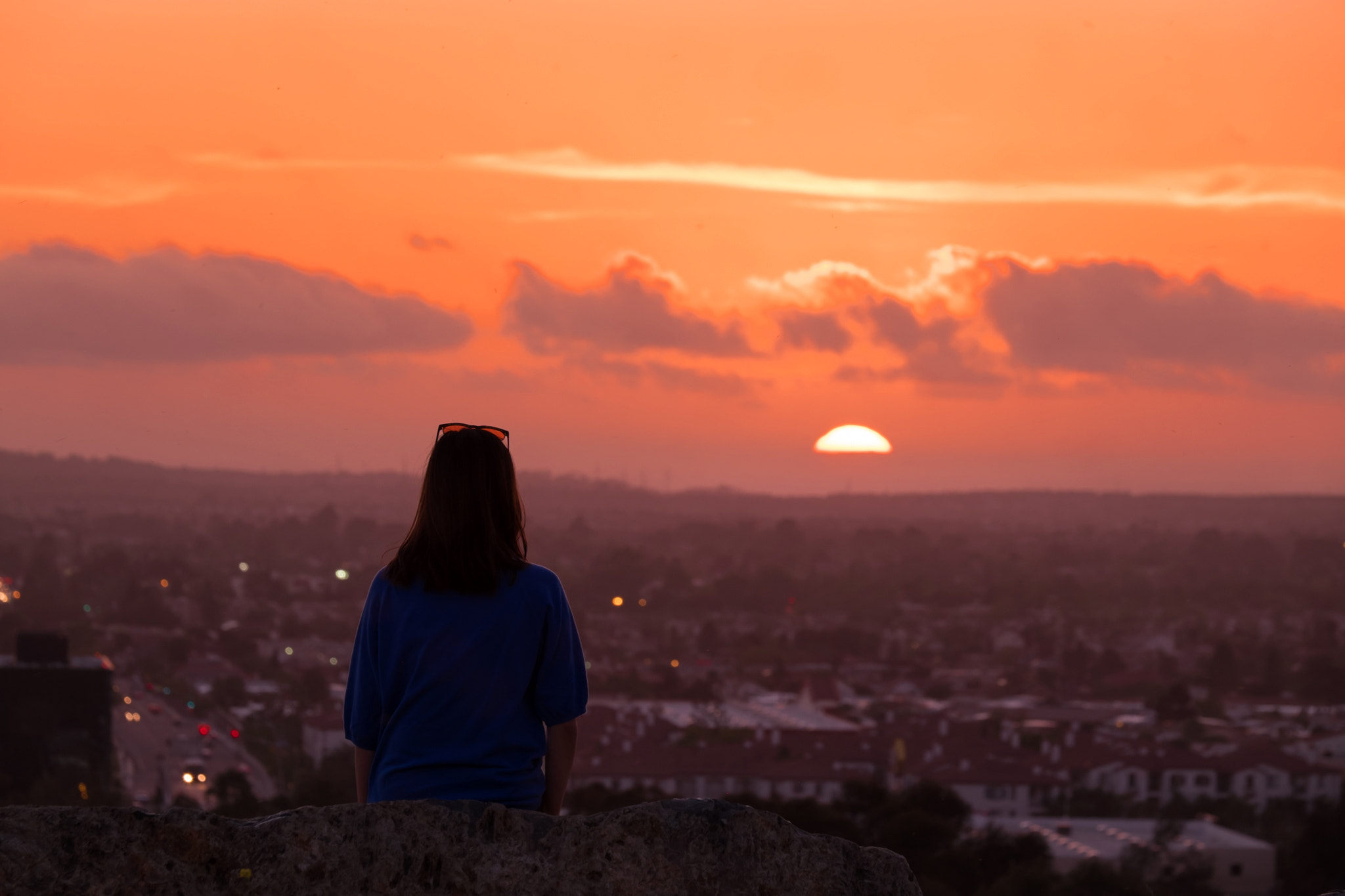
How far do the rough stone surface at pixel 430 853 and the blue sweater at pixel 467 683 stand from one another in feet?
0.32

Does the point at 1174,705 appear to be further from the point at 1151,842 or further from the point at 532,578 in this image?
the point at 532,578

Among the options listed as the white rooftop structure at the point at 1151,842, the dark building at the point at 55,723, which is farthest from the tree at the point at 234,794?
the white rooftop structure at the point at 1151,842

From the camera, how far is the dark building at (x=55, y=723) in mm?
21312

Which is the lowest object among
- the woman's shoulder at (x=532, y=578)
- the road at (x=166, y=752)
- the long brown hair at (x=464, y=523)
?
the road at (x=166, y=752)

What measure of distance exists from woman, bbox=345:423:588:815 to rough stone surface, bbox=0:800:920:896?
4.3 inches

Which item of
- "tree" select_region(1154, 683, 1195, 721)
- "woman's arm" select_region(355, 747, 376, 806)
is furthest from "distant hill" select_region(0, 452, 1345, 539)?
"woman's arm" select_region(355, 747, 376, 806)

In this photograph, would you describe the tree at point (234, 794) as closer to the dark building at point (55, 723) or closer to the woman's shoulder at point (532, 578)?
the dark building at point (55, 723)

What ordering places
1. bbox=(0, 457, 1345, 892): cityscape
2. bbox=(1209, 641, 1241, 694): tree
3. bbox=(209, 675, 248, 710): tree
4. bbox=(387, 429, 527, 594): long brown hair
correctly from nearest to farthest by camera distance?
bbox=(387, 429, 527, 594): long brown hair < bbox=(0, 457, 1345, 892): cityscape < bbox=(209, 675, 248, 710): tree < bbox=(1209, 641, 1241, 694): tree

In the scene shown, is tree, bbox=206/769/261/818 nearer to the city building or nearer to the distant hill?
the city building

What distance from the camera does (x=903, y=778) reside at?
2384cm

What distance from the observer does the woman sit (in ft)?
8.37

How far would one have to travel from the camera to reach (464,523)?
8.30ft

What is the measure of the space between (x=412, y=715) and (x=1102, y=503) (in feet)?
155

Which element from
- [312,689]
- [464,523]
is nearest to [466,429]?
[464,523]
